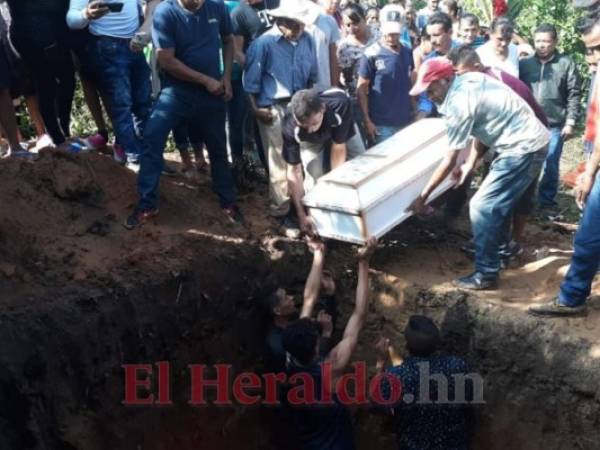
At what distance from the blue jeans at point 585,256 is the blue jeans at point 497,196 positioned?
23.5 inches

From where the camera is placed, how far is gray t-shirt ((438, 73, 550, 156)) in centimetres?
458

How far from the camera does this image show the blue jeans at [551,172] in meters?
6.54

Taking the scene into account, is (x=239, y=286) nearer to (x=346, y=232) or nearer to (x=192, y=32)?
(x=346, y=232)

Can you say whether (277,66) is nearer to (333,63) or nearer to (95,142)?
(333,63)

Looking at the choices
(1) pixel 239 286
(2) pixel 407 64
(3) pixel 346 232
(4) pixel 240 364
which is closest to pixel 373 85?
(2) pixel 407 64

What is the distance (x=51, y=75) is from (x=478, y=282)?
3.91 metres

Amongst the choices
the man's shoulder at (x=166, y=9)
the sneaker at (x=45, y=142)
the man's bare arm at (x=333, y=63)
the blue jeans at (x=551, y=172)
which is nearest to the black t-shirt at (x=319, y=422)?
the man's shoulder at (x=166, y=9)

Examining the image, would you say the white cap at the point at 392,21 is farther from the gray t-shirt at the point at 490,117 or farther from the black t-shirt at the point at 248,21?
the gray t-shirt at the point at 490,117

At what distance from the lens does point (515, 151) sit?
4.79 metres

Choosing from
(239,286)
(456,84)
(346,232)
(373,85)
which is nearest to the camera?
(456,84)

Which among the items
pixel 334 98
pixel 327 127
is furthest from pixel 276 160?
pixel 334 98

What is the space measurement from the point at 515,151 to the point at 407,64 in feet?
6.15

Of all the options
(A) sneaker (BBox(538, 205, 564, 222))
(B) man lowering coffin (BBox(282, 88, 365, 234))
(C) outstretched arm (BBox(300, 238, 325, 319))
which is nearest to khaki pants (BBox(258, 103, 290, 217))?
(B) man lowering coffin (BBox(282, 88, 365, 234))

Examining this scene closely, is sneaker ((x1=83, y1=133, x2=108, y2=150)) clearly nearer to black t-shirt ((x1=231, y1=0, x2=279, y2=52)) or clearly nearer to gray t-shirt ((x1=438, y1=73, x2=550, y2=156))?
black t-shirt ((x1=231, y1=0, x2=279, y2=52))
